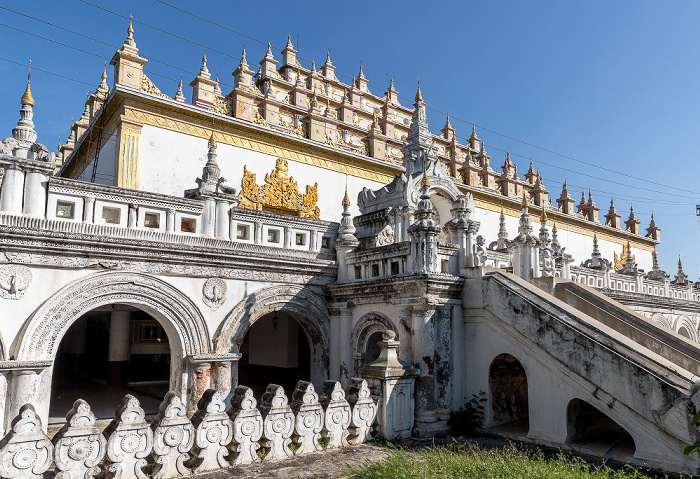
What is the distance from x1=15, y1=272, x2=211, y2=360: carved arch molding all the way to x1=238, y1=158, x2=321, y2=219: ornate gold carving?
7878 mm

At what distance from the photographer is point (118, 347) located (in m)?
15.9

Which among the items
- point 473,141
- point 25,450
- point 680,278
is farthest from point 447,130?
point 25,450

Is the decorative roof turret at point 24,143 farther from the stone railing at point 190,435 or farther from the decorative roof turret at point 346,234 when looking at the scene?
the decorative roof turret at point 346,234

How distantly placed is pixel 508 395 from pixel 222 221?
7.01 metres

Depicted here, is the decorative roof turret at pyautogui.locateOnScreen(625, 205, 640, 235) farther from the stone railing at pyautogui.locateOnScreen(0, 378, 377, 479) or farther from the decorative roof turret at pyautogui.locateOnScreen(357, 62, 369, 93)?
the stone railing at pyautogui.locateOnScreen(0, 378, 377, 479)

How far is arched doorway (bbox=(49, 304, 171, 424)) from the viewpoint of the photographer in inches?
573

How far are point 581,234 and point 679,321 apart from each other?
48.6 feet

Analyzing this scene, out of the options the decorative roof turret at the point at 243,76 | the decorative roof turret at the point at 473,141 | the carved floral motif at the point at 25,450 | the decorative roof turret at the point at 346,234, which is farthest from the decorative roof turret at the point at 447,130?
the carved floral motif at the point at 25,450

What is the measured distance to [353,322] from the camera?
1201cm

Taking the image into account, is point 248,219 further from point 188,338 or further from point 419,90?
point 419,90

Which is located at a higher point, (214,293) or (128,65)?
(128,65)

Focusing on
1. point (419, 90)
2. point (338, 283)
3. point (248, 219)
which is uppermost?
point (419, 90)

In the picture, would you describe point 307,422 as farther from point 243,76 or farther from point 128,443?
point 243,76

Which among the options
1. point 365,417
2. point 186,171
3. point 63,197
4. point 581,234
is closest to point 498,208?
point 581,234
